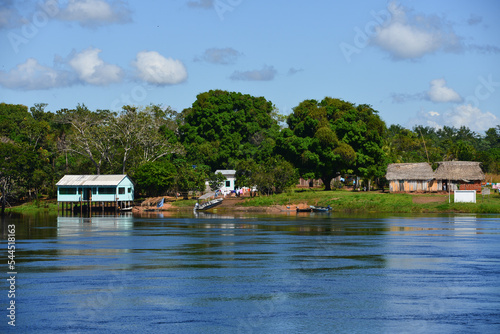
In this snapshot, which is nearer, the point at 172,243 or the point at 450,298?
the point at 450,298

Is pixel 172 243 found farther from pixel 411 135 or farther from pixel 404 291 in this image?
pixel 411 135

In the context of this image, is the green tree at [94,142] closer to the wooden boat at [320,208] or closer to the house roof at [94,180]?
the house roof at [94,180]

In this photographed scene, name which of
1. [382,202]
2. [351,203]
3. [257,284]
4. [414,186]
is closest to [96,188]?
[351,203]

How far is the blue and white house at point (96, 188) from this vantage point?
87750 millimetres

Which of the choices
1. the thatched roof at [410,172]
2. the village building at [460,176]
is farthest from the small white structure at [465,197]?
the thatched roof at [410,172]

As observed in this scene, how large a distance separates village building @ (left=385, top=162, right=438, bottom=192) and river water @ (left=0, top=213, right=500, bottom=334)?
148 feet

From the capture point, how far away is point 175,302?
22.2 meters

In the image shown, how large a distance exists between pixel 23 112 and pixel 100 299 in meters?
111

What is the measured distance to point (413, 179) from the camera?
90.9 meters

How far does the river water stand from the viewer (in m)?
19.5

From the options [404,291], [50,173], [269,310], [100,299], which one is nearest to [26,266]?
[100,299]

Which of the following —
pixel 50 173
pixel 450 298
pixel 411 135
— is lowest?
pixel 450 298

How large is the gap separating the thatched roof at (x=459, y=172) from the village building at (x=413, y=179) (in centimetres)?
134

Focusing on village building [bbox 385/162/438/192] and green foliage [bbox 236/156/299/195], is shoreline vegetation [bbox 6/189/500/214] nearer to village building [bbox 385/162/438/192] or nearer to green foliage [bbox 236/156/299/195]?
green foliage [bbox 236/156/299/195]
